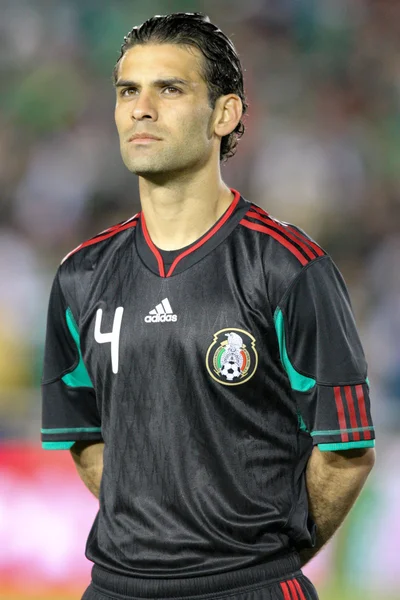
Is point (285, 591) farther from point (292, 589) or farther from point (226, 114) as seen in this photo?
point (226, 114)

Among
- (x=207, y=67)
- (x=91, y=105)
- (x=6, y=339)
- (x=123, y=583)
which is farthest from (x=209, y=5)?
(x=123, y=583)

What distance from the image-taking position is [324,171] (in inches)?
314

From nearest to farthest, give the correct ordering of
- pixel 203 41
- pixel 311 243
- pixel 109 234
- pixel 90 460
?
1. pixel 311 243
2. pixel 203 41
3. pixel 109 234
4. pixel 90 460

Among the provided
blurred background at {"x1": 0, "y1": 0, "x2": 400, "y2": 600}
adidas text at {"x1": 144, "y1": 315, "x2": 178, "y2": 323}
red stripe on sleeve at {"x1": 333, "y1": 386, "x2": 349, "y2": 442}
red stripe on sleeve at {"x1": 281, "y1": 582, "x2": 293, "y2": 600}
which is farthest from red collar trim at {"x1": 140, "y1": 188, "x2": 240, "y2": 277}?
blurred background at {"x1": 0, "y1": 0, "x2": 400, "y2": 600}

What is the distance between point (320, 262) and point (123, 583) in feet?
2.93

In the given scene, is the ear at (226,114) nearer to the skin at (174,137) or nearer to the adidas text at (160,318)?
the skin at (174,137)

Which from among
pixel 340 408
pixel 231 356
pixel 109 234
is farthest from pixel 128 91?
pixel 340 408

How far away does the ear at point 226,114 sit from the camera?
270 cm

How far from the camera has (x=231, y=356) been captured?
2475 millimetres

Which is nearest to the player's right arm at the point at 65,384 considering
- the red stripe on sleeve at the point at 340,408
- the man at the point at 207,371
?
the man at the point at 207,371

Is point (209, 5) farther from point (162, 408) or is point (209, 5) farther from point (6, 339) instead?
point (162, 408)

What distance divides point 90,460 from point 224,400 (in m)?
0.64

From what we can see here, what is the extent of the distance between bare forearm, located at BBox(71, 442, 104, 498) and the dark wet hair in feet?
3.32

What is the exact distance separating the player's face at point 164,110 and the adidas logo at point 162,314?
323 millimetres
